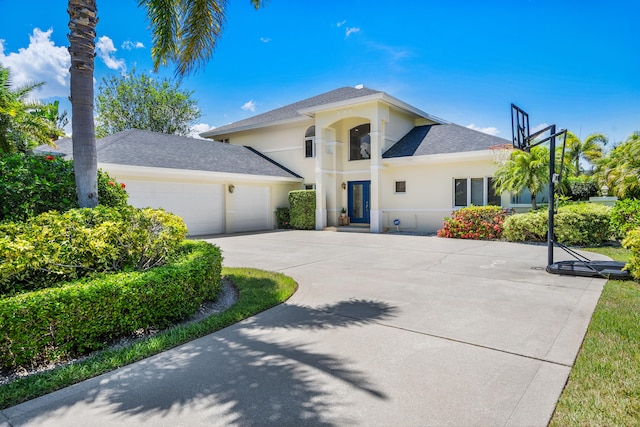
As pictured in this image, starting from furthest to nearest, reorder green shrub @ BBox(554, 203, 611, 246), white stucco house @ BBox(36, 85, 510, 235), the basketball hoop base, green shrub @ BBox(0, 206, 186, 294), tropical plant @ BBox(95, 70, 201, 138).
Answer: tropical plant @ BBox(95, 70, 201, 138) → white stucco house @ BBox(36, 85, 510, 235) → green shrub @ BBox(554, 203, 611, 246) → the basketball hoop base → green shrub @ BBox(0, 206, 186, 294)

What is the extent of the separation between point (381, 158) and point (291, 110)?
834cm

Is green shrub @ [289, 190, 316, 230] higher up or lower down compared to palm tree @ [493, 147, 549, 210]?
lower down

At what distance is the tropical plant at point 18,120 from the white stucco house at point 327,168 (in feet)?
6.90

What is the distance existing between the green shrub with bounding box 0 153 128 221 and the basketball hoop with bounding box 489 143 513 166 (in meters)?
14.9

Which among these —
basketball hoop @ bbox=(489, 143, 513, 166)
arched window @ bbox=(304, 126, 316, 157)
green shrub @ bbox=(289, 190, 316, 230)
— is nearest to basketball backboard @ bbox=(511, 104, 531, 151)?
basketball hoop @ bbox=(489, 143, 513, 166)

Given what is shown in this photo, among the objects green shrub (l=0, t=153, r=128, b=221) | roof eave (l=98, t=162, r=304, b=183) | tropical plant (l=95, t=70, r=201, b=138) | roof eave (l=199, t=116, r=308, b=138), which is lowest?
green shrub (l=0, t=153, r=128, b=221)

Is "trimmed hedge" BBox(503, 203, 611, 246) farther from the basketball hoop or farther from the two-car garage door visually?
the two-car garage door

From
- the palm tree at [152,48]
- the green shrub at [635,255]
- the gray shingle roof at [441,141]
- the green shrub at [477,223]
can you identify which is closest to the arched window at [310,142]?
the gray shingle roof at [441,141]

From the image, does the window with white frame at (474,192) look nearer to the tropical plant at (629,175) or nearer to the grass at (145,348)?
the tropical plant at (629,175)

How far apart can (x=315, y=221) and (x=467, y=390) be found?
53.5 feet

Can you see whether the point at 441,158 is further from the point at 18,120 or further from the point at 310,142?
the point at 18,120

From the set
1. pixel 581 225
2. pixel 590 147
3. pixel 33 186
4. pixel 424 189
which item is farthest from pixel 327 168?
pixel 590 147

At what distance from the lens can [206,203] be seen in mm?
16938

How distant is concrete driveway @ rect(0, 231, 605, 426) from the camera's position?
280 cm
